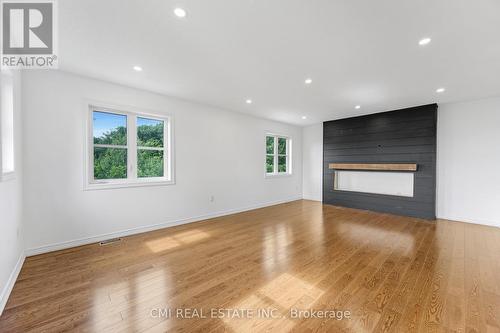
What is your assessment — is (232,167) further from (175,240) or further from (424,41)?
(424,41)

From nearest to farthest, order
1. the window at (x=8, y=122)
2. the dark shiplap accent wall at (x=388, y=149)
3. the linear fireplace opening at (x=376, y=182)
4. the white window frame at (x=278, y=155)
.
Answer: the window at (x=8, y=122) < the dark shiplap accent wall at (x=388, y=149) < the linear fireplace opening at (x=376, y=182) < the white window frame at (x=278, y=155)

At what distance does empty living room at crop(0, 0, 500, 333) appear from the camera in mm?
1801

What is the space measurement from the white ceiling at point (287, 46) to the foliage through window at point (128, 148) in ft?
2.11

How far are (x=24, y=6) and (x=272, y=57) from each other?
2.40 meters

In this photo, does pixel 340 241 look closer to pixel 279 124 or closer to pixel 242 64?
pixel 242 64

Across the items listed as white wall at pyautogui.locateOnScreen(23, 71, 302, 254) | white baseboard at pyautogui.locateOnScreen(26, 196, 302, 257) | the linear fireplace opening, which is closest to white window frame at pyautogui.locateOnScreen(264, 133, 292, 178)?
white wall at pyautogui.locateOnScreen(23, 71, 302, 254)

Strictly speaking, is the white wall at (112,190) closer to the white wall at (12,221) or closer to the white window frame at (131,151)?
the white window frame at (131,151)

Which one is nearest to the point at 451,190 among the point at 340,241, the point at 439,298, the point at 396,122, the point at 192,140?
the point at 396,122

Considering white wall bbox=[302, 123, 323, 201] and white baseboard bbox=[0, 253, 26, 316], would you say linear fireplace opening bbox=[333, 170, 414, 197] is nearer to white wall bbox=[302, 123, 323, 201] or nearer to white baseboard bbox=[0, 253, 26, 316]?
white wall bbox=[302, 123, 323, 201]

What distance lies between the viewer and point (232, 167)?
5.22 metres

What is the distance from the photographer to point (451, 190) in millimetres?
4613

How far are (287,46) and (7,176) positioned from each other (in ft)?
10.3

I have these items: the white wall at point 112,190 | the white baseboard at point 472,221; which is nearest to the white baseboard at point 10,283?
the white wall at point 112,190

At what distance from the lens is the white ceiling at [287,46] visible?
5.96ft
